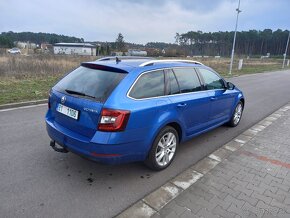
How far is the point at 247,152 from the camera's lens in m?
4.59

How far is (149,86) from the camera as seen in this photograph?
11.3 feet

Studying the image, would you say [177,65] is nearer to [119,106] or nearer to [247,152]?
[119,106]

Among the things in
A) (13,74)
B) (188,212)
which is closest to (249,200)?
(188,212)

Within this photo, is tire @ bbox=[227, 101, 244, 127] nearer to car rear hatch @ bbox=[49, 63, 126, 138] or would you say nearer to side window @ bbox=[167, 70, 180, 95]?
side window @ bbox=[167, 70, 180, 95]

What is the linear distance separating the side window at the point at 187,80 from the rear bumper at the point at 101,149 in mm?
1284

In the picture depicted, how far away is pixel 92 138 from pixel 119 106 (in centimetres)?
52

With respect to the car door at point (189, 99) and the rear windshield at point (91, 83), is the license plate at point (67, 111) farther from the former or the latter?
the car door at point (189, 99)

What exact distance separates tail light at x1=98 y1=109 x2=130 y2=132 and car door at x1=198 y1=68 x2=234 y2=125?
2.20 m

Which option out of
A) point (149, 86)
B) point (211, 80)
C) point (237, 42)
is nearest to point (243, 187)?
point (149, 86)

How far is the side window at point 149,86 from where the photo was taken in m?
3.26

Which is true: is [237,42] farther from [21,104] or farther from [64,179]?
[64,179]

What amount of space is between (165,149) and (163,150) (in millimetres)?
48

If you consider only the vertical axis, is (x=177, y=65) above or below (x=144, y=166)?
above

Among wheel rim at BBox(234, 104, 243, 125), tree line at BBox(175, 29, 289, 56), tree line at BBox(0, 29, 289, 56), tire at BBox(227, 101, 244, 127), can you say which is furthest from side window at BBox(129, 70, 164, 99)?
tree line at BBox(175, 29, 289, 56)
